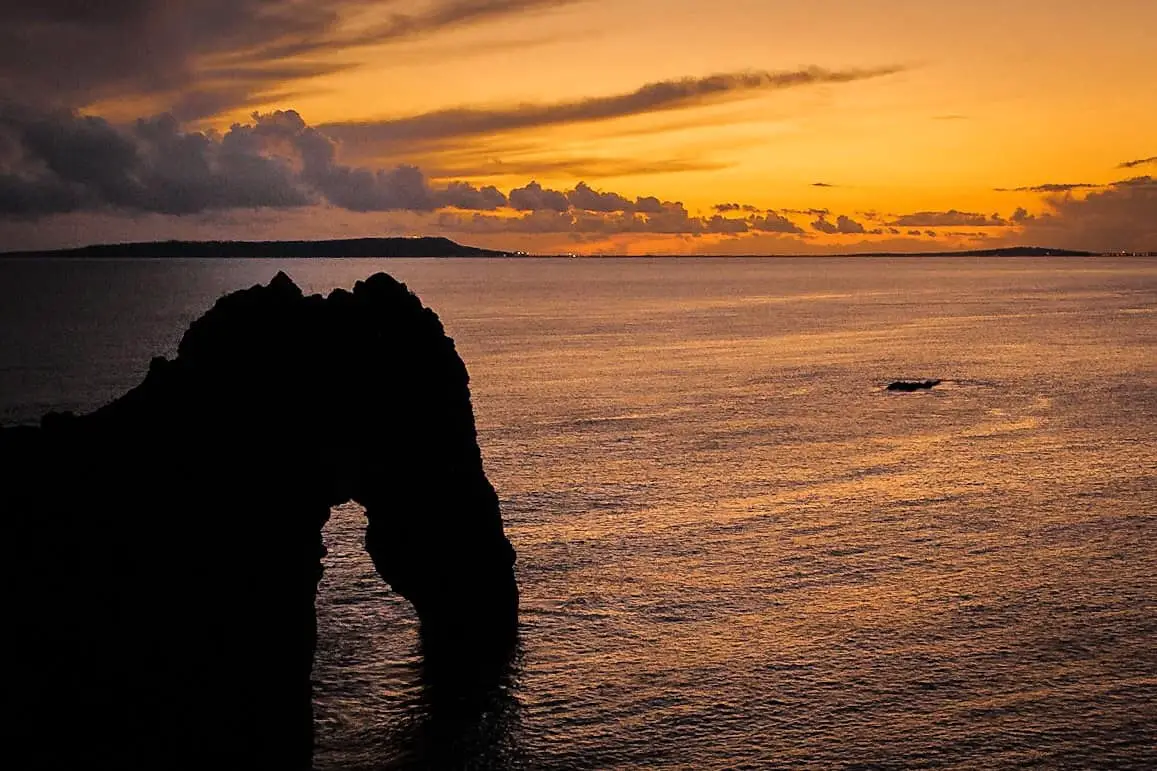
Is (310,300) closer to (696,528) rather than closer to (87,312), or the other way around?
(696,528)

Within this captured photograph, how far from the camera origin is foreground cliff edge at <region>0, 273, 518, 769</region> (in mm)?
25594

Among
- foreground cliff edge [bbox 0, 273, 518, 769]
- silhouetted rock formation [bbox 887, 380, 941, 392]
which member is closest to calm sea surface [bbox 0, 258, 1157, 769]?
foreground cliff edge [bbox 0, 273, 518, 769]

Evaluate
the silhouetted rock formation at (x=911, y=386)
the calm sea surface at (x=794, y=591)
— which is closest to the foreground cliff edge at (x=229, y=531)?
the calm sea surface at (x=794, y=591)

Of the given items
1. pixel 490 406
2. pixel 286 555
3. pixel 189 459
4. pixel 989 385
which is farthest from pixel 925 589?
pixel 989 385

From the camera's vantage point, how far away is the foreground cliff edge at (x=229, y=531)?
25.6 metres

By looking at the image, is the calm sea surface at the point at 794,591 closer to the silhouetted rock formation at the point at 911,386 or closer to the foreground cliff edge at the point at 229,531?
the foreground cliff edge at the point at 229,531

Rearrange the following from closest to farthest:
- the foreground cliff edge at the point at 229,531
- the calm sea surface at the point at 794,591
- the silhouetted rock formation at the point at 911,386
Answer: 1. the foreground cliff edge at the point at 229,531
2. the calm sea surface at the point at 794,591
3. the silhouetted rock formation at the point at 911,386

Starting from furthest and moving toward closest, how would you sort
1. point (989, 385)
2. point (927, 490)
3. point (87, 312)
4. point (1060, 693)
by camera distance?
point (87, 312), point (989, 385), point (927, 490), point (1060, 693)

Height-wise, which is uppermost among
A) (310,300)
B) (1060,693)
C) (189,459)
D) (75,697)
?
(310,300)

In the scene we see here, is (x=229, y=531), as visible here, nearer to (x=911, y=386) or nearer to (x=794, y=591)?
(x=794, y=591)

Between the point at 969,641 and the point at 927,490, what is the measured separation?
72.8 ft

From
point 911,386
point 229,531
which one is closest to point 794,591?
point 229,531

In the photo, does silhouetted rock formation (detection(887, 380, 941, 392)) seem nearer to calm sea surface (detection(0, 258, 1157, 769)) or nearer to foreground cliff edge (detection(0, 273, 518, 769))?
calm sea surface (detection(0, 258, 1157, 769))

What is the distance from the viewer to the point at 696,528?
51250mm
